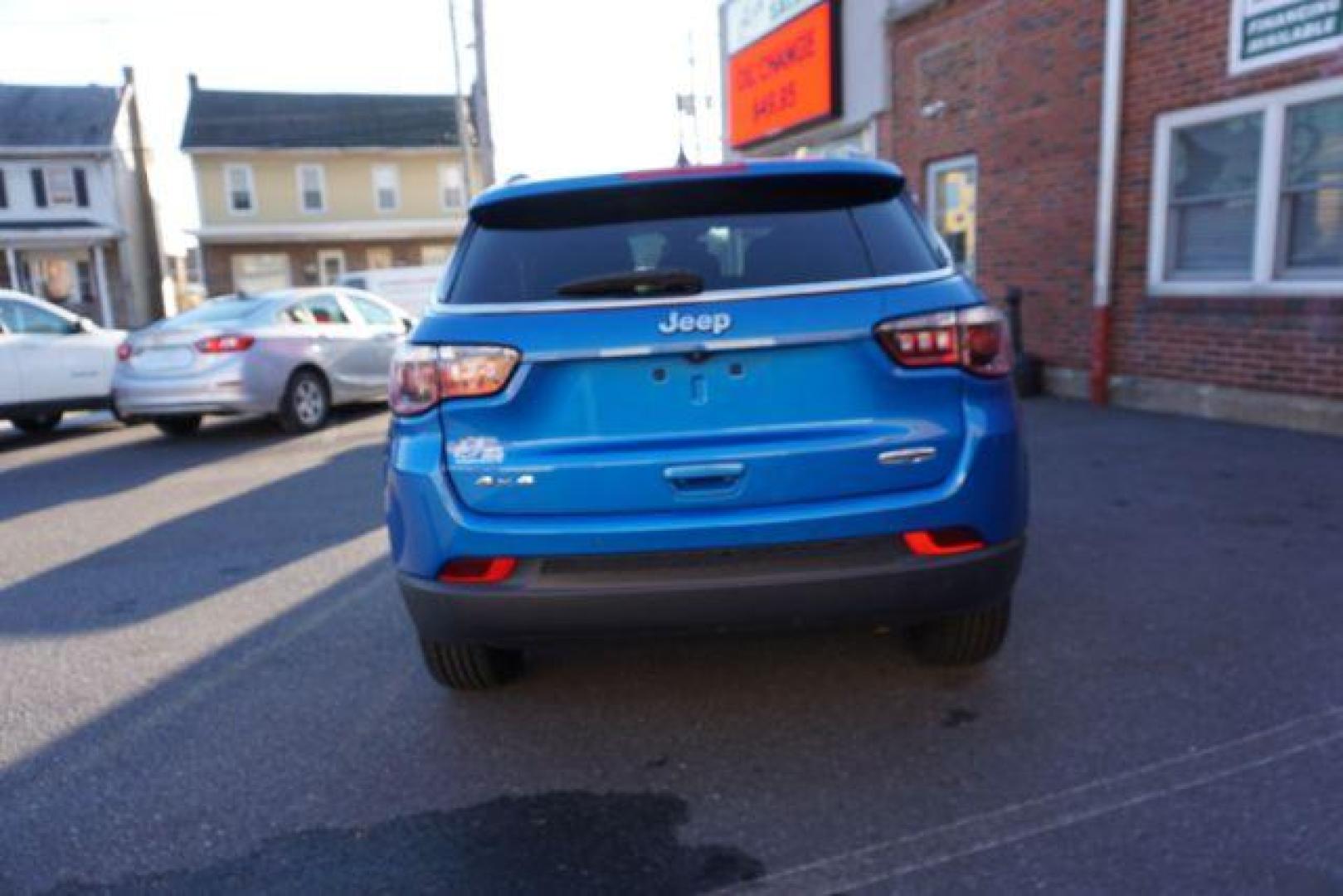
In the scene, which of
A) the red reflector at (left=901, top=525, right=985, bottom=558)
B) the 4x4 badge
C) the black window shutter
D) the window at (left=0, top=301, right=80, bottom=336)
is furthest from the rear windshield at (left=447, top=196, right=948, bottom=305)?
the black window shutter

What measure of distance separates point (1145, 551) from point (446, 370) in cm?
365

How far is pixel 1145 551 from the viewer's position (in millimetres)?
4859

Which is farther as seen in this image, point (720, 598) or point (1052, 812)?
point (720, 598)

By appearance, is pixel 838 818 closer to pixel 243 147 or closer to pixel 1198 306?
pixel 1198 306

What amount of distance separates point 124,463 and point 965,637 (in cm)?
818

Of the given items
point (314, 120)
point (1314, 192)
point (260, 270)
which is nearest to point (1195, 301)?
point (1314, 192)

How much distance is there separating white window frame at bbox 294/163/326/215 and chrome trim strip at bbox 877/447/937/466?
34543mm

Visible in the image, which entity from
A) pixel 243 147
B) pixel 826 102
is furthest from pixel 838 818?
pixel 243 147

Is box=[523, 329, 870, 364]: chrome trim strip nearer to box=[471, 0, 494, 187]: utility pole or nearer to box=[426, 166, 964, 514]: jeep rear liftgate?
box=[426, 166, 964, 514]: jeep rear liftgate

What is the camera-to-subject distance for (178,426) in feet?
34.2

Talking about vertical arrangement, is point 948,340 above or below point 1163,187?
below

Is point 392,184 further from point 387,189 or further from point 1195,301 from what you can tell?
point 1195,301

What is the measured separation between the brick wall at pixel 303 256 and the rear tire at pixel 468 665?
105 ft

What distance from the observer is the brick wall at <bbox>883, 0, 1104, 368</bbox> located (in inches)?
365
